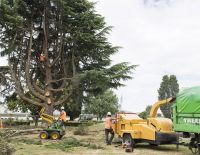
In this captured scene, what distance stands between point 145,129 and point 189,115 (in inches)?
141

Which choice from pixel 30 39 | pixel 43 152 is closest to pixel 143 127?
pixel 43 152

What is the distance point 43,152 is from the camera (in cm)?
1895

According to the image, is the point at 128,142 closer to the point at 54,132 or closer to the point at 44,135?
the point at 54,132

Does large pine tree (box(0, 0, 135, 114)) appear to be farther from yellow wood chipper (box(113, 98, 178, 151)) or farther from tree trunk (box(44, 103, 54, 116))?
yellow wood chipper (box(113, 98, 178, 151))

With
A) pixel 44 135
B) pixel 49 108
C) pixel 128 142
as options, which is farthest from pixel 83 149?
pixel 49 108

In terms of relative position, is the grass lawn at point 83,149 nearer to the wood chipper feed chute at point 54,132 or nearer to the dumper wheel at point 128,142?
the dumper wheel at point 128,142

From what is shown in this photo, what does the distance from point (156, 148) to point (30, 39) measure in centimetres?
1658

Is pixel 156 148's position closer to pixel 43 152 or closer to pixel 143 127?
pixel 143 127

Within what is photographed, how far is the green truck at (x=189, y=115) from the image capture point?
17.3m

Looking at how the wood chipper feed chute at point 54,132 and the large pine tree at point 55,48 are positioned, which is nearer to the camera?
the wood chipper feed chute at point 54,132

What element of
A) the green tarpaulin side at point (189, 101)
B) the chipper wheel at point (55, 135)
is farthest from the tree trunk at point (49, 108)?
the green tarpaulin side at point (189, 101)

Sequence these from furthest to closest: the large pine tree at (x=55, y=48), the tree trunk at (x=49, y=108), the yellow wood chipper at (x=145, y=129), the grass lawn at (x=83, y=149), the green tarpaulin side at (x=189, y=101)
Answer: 1. the tree trunk at (x=49, y=108)
2. the large pine tree at (x=55, y=48)
3. the yellow wood chipper at (x=145, y=129)
4. the grass lawn at (x=83, y=149)
5. the green tarpaulin side at (x=189, y=101)

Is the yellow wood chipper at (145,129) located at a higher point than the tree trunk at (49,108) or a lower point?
lower

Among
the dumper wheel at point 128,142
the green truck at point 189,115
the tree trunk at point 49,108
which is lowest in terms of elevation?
the dumper wheel at point 128,142
